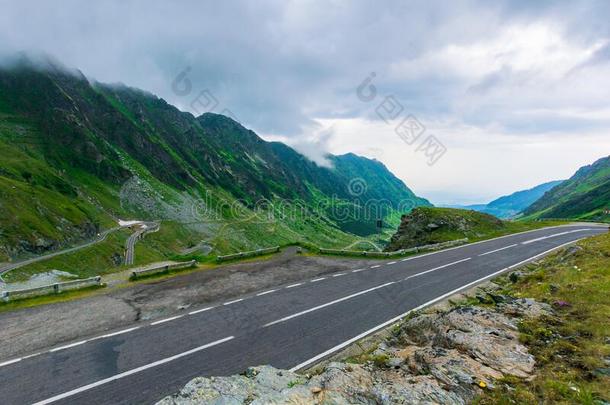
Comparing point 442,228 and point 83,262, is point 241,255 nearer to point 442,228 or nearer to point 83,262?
point 442,228

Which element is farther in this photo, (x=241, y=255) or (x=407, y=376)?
(x=241, y=255)

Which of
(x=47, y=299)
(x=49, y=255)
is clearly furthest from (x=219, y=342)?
→ (x=49, y=255)

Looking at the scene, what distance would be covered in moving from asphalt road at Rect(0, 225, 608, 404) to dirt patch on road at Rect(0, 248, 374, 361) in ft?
3.35

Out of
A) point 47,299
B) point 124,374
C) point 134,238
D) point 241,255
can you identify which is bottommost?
point 124,374

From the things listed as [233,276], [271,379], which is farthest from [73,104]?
[271,379]

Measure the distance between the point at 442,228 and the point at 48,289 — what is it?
4682 centimetres

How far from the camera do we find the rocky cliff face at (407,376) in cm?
872

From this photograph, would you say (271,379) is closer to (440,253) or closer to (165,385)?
(165,385)

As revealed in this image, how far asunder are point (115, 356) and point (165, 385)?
3.15 metres

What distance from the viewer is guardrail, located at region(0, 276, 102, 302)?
17.8m

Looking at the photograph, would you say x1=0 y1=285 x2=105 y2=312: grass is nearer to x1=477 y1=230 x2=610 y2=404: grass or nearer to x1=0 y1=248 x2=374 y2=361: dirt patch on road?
x1=0 y1=248 x2=374 y2=361: dirt patch on road

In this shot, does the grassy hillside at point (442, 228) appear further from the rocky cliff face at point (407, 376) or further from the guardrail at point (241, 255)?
the rocky cliff face at point (407, 376)

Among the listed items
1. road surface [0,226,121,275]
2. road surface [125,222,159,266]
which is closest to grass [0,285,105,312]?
road surface [0,226,121,275]

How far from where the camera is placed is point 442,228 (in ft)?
161
